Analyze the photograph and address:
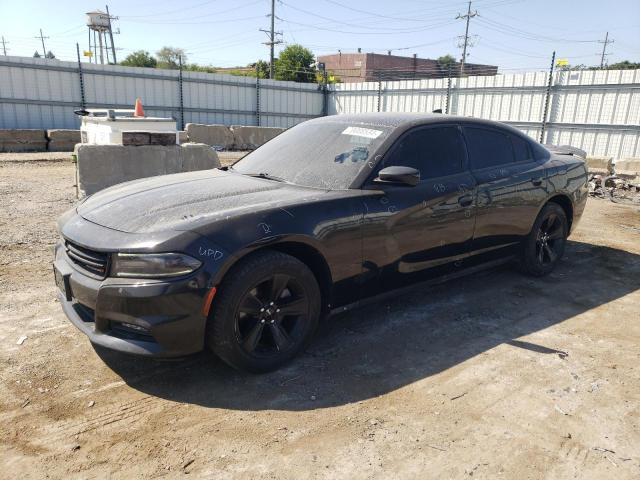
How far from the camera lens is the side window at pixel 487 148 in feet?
14.9

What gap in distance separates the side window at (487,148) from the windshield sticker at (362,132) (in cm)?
104

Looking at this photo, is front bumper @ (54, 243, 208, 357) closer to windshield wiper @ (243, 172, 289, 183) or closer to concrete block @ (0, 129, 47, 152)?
windshield wiper @ (243, 172, 289, 183)

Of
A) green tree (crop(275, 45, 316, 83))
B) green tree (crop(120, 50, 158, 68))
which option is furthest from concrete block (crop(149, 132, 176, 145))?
green tree (crop(120, 50, 158, 68))

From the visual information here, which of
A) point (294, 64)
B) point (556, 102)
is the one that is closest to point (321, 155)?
point (556, 102)

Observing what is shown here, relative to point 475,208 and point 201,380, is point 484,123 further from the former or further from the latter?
point 201,380

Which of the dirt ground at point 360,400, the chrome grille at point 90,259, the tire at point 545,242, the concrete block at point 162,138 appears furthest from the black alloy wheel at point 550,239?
the concrete block at point 162,138

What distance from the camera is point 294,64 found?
43938 mm

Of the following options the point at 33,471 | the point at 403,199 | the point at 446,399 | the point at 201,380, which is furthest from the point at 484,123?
the point at 33,471

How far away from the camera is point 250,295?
10.0 feet

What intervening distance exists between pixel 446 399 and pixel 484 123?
2.85 meters

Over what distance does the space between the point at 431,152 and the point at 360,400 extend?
7.22 ft

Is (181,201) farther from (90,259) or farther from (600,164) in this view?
(600,164)

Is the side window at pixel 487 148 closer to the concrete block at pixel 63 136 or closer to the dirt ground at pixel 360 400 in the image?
the dirt ground at pixel 360 400

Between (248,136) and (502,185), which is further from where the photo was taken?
(248,136)
